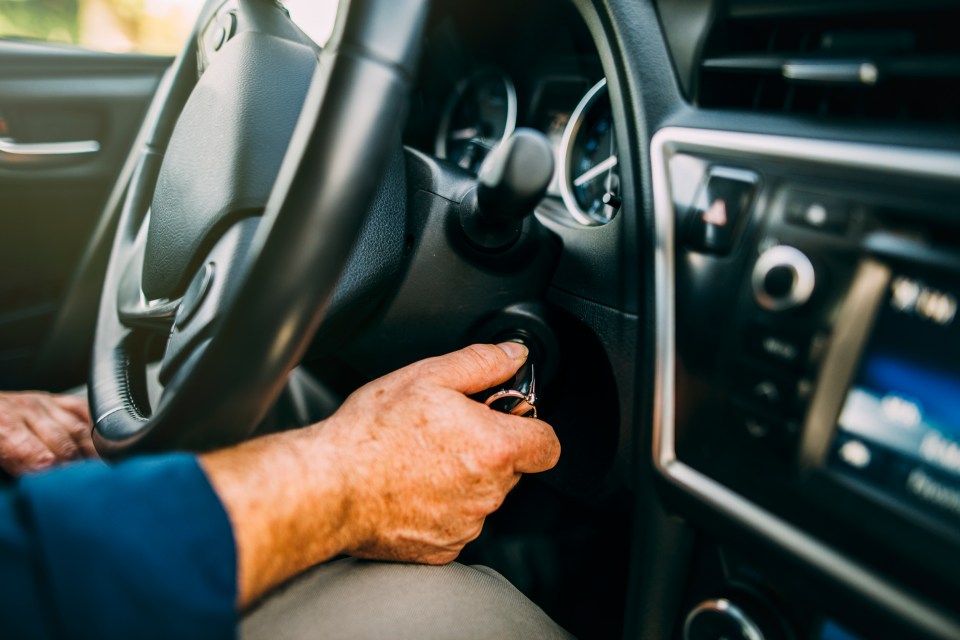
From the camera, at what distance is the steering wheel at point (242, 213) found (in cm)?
56

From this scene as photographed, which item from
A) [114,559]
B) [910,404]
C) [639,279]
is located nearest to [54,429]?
[114,559]

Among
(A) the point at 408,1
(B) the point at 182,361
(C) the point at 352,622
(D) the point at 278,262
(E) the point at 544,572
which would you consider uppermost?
(A) the point at 408,1

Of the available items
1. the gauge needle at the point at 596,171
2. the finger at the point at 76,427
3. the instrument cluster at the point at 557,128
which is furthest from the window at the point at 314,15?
the finger at the point at 76,427

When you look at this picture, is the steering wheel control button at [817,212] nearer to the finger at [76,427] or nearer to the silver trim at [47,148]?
the finger at [76,427]

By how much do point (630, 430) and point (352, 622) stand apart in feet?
→ 1.26

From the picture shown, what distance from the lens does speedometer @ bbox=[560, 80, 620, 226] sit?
1.04m

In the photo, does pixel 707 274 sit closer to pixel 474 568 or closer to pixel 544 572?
pixel 474 568

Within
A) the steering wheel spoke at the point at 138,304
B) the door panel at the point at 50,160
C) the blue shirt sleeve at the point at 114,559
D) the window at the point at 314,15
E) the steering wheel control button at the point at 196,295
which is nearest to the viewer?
the blue shirt sleeve at the point at 114,559

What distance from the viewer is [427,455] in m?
0.74

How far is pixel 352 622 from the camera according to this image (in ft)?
2.45

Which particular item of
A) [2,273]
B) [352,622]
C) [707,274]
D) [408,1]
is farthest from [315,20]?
[2,273]

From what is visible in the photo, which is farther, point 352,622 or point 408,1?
point 352,622

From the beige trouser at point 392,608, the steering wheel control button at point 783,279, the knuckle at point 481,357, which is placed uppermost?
the steering wheel control button at point 783,279

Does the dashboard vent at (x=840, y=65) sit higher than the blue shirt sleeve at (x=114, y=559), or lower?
higher
